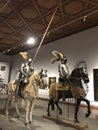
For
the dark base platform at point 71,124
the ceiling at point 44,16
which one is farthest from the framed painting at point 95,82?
the dark base platform at point 71,124

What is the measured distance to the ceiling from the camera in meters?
6.82

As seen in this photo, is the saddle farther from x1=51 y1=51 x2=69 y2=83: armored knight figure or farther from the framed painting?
the framed painting

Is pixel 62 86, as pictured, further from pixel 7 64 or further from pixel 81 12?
pixel 7 64

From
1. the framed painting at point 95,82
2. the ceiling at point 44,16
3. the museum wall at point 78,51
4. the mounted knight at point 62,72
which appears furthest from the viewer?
the museum wall at point 78,51

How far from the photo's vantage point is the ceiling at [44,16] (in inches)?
269

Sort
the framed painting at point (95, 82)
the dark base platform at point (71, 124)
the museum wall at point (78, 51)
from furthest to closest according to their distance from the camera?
1. the museum wall at point (78, 51)
2. the framed painting at point (95, 82)
3. the dark base platform at point (71, 124)

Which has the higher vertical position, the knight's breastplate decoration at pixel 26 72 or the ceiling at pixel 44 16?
the ceiling at pixel 44 16

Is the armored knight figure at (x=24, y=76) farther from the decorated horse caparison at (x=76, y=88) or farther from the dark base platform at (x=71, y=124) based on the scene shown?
the dark base platform at (x=71, y=124)

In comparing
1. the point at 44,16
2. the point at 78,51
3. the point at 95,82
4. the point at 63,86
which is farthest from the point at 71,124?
the point at 78,51

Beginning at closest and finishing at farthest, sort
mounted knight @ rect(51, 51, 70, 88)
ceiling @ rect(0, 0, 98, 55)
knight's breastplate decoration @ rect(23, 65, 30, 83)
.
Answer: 1. knight's breastplate decoration @ rect(23, 65, 30, 83)
2. mounted knight @ rect(51, 51, 70, 88)
3. ceiling @ rect(0, 0, 98, 55)

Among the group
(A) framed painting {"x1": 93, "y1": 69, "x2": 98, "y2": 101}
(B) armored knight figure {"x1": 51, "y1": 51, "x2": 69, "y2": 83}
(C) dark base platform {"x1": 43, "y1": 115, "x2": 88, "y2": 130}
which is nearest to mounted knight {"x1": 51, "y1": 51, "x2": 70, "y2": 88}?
(B) armored knight figure {"x1": 51, "y1": 51, "x2": 69, "y2": 83}

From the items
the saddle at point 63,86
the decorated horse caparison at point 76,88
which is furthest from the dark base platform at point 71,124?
the saddle at point 63,86

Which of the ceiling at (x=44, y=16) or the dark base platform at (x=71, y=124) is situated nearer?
the dark base platform at (x=71, y=124)

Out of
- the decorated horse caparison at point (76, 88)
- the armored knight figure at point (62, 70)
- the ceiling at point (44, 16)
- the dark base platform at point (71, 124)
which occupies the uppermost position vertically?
the ceiling at point (44, 16)
